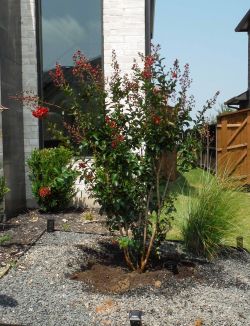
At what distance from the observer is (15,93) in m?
7.46

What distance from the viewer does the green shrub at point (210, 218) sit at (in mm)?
5090

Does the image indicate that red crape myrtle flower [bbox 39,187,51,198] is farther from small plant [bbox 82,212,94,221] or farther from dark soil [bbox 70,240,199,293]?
dark soil [bbox 70,240,199,293]

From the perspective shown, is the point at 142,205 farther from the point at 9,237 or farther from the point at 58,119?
the point at 58,119

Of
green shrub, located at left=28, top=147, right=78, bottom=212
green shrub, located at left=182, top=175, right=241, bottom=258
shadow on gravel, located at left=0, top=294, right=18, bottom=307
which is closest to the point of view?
shadow on gravel, located at left=0, top=294, right=18, bottom=307

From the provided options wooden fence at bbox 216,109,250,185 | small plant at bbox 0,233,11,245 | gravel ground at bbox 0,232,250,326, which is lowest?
gravel ground at bbox 0,232,250,326

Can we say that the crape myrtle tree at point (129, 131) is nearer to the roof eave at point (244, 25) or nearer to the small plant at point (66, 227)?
the small plant at point (66, 227)

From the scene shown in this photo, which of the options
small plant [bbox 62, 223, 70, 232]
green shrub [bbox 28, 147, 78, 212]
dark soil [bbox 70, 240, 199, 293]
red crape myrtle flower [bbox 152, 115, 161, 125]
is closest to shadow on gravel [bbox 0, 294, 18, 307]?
dark soil [bbox 70, 240, 199, 293]

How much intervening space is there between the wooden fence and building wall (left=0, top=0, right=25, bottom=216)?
18.6 feet

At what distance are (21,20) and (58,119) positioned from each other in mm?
1806

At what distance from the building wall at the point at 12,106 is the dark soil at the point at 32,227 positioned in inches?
12.9

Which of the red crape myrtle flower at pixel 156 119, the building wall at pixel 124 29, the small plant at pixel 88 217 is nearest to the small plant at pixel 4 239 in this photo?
the small plant at pixel 88 217

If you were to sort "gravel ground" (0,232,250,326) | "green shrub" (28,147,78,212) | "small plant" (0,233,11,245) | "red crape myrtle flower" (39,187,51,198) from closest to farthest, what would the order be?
"gravel ground" (0,232,250,326) → "small plant" (0,233,11,245) → "red crape myrtle flower" (39,187,51,198) → "green shrub" (28,147,78,212)

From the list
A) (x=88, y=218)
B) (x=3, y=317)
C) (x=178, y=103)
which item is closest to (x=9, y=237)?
(x=88, y=218)

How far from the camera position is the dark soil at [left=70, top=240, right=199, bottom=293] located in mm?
4148
